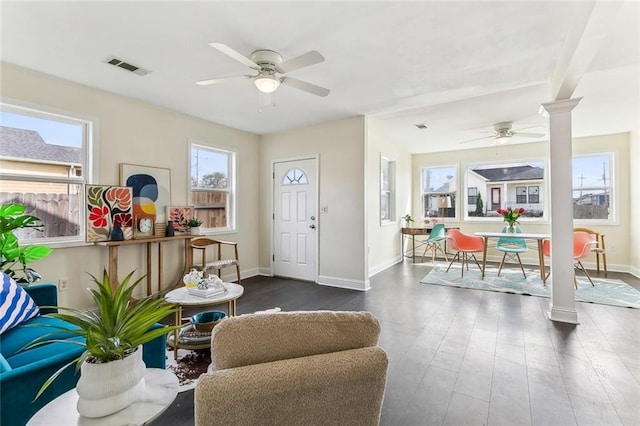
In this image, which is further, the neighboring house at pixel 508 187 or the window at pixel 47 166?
the neighboring house at pixel 508 187

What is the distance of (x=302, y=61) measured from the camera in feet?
7.54

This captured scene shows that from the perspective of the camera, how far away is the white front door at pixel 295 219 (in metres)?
4.92

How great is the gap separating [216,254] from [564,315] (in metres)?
4.55

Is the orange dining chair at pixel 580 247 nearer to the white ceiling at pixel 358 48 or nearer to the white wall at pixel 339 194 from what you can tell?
the white ceiling at pixel 358 48

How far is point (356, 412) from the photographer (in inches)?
36.7

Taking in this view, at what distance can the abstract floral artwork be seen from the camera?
10.8 feet

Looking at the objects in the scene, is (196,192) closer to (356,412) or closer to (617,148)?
(356,412)

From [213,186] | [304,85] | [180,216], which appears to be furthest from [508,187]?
[180,216]

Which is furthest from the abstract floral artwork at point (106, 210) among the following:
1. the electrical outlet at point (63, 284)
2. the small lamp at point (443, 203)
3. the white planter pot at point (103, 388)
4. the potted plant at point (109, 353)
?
the small lamp at point (443, 203)

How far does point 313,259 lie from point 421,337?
2427mm

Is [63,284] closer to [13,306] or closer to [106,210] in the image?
[106,210]

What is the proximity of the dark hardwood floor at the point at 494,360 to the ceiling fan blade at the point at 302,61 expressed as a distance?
242cm

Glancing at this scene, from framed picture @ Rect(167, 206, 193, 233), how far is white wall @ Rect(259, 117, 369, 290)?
194 cm

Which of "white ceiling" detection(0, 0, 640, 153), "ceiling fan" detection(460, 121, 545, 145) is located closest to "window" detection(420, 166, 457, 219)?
"ceiling fan" detection(460, 121, 545, 145)
